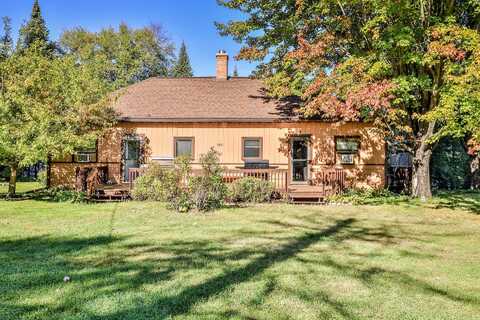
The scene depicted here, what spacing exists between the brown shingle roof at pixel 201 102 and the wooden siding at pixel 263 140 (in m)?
0.38

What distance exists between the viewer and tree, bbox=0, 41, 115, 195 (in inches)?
Answer: 455

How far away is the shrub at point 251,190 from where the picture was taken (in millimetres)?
12211

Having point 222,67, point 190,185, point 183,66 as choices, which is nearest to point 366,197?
point 190,185

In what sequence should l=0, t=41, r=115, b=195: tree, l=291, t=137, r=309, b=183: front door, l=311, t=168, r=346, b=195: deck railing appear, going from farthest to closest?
l=291, t=137, r=309, b=183: front door < l=311, t=168, r=346, b=195: deck railing < l=0, t=41, r=115, b=195: tree

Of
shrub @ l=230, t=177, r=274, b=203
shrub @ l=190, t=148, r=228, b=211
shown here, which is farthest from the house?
shrub @ l=190, t=148, r=228, b=211

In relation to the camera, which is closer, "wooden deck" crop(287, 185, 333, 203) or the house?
"wooden deck" crop(287, 185, 333, 203)

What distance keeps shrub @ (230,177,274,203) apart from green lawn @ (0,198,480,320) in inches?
94.9

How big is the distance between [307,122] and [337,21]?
415cm

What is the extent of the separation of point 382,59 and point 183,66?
42.7 m

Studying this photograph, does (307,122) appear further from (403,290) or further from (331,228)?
(403,290)

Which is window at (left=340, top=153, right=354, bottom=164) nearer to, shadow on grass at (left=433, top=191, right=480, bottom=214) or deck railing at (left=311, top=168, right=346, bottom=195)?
deck railing at (left=311, top=168, right=346, bottom=195)

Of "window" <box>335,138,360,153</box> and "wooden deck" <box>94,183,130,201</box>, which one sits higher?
"window" <box>335,138,360,153</box>

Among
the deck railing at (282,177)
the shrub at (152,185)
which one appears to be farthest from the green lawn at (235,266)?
the deck railing at (282,177)

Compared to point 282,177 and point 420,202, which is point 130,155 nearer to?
point 282,177
